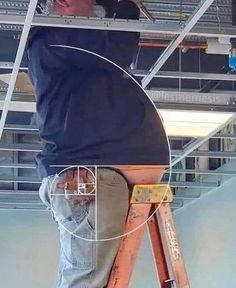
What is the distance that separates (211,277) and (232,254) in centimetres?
62

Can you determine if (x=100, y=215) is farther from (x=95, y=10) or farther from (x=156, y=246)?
(x=95, y=10)

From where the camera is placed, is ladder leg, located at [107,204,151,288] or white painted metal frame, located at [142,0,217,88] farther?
white painted metal frame, located at [142,0,217,88]

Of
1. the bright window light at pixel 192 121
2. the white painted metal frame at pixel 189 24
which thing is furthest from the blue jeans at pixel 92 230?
the bright window light at pixel 192 121

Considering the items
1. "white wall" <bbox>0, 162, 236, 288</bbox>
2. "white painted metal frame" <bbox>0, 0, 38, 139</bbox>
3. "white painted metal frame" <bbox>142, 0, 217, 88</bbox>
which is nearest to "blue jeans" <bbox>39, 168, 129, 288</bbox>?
"white painted metal frame" <bbox>0, 0, 38, 139</bbox>

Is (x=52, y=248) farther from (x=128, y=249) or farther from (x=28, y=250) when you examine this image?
(x=128, y=249)

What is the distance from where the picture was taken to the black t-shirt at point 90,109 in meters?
1.62

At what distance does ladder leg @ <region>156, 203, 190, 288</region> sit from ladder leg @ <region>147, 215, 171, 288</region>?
0.07 ft

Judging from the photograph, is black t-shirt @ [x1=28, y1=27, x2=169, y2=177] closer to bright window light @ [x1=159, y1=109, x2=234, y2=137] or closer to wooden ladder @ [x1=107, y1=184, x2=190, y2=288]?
wooden ladder @ [x1=107, y1=184, x2=190, y2=288]

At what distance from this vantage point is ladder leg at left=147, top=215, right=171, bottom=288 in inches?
64.7

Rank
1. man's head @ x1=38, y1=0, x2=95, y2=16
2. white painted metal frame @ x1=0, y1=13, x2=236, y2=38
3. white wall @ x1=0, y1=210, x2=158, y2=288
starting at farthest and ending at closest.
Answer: white wall @ x1=0, y1=210, x2=158, y2=288 < white painted metal frame @ x1=0, y1=13, x2=236, y2=38 < man's head @ x1=38, y1=0, x2=95, y2=16

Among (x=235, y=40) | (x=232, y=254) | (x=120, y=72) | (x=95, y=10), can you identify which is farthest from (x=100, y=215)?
(x=232, y=254)

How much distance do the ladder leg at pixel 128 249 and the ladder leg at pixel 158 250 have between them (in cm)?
5

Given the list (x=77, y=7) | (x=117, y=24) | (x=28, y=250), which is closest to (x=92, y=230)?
(x=77, y=7)

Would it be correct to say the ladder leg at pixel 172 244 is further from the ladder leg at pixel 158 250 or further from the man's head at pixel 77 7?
the man's head at pixel 77 7
